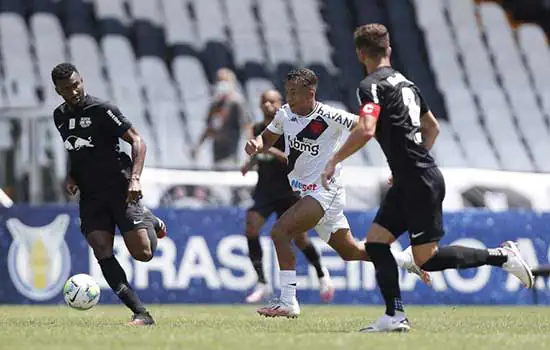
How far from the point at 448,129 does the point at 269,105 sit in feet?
30.0

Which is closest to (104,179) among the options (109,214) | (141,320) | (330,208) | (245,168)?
(109,214)

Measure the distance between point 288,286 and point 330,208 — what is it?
774mm

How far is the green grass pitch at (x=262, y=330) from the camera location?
8.43m

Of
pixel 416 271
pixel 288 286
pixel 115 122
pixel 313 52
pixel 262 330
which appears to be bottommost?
pixel 262 330

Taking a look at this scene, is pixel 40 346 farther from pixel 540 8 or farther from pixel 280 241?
pixel 540 8

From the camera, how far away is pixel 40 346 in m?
8.38

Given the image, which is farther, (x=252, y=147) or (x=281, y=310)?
(x=281, y=310)

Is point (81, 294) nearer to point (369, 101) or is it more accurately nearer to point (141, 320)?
point (141, 320)

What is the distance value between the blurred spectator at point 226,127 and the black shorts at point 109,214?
6.59 metres

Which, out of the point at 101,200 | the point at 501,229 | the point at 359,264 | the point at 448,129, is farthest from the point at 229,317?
the point at 448,129

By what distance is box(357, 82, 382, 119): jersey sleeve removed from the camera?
354 inches

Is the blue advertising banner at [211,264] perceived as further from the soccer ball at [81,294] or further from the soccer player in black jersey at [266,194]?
the soccer ball at [81,294]

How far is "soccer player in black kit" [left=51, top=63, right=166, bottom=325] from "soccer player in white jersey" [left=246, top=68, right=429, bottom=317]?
1260 mm

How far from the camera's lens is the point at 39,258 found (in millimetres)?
15820
